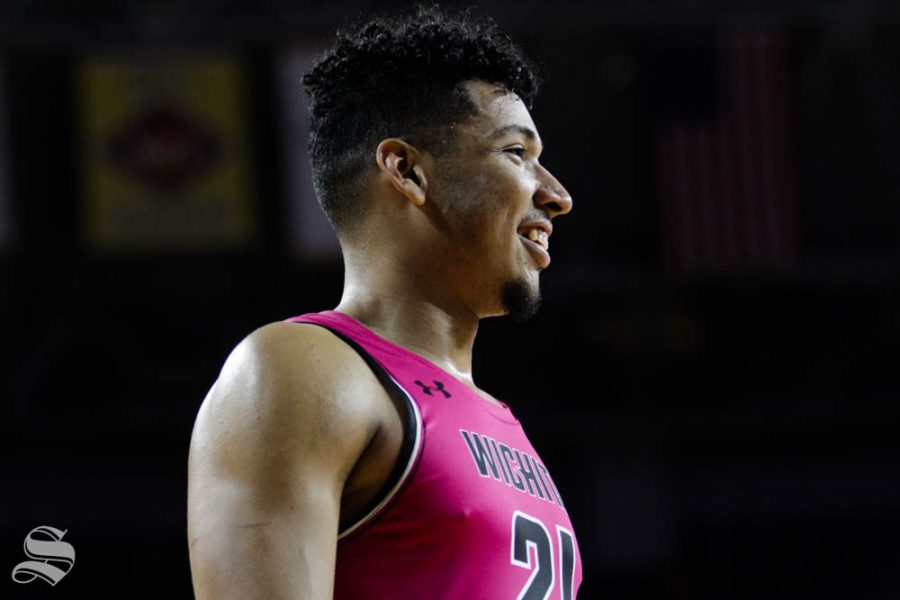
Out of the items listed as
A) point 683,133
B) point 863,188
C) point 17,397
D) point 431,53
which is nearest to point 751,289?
point 863,188

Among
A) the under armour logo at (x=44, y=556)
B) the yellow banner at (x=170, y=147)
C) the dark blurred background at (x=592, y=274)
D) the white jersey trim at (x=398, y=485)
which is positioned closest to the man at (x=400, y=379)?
the white jersey trim at (x=398, y=485)

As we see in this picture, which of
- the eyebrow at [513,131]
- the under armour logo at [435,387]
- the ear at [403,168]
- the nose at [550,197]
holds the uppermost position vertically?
the eyebrow at [513,131]

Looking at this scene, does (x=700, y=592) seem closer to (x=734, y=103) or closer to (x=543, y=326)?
(x=543, y=326)

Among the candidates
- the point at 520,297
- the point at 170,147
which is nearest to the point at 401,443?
the point at 520,297

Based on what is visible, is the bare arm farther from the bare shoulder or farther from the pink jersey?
the pink jersey

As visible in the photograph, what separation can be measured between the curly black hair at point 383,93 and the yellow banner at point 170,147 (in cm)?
840

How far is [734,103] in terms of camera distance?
10469mm

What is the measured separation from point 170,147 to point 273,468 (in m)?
9.38

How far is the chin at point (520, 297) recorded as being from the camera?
2.50 metres

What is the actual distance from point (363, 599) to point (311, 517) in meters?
0.24

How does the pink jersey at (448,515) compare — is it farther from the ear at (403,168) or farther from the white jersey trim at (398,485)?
the ear at (403,168)

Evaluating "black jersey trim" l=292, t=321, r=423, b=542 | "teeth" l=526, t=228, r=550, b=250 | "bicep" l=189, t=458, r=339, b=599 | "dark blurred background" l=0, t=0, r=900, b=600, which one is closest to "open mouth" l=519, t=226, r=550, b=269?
"teeth" l=526, t=228, r=550, b=250

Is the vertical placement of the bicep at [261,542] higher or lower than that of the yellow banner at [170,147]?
lower

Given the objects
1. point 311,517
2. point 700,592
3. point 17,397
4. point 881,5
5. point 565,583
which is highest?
point 881,5
